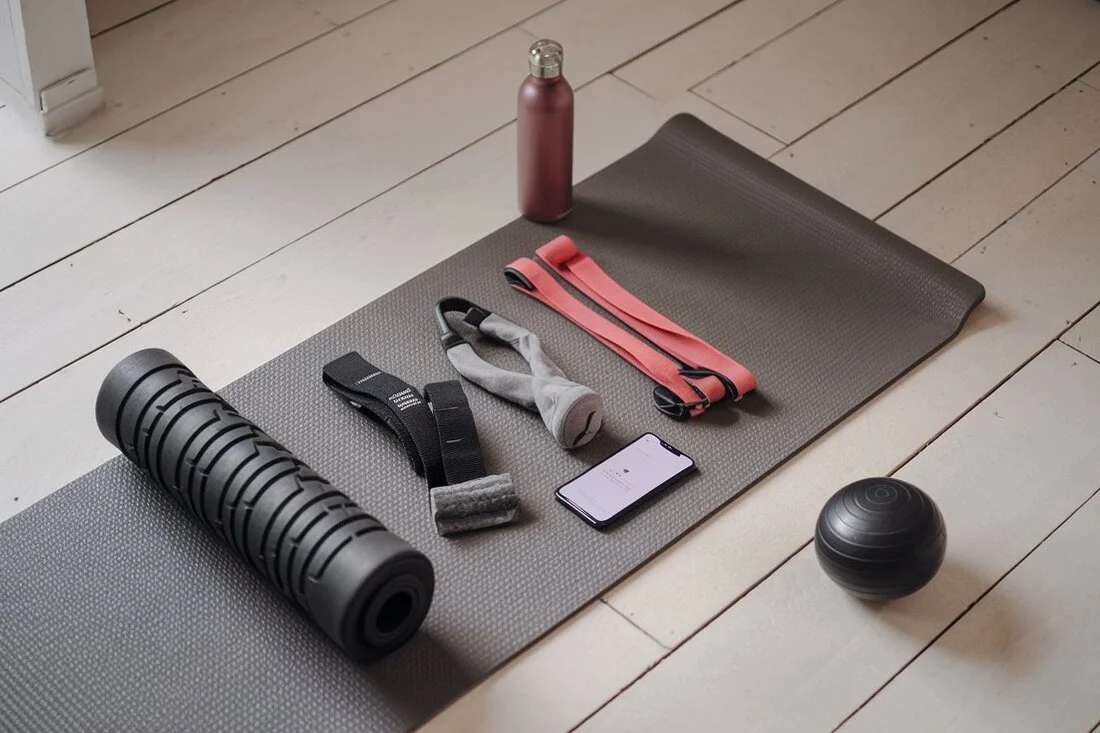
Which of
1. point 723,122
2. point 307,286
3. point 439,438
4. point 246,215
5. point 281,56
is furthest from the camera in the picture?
point 281,56

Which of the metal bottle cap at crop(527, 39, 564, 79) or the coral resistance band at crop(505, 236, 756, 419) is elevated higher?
the metal bottle cap at crop(527, 39, 564, 79)

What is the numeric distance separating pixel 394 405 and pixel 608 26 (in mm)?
1241

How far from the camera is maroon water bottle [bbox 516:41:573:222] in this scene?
2.36 m

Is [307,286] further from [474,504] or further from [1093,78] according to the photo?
[1093,78]

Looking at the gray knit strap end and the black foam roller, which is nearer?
the black foam roller

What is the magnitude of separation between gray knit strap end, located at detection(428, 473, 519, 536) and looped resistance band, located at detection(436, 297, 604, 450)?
14 centimetres

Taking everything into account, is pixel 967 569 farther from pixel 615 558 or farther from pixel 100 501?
pixel 100 501

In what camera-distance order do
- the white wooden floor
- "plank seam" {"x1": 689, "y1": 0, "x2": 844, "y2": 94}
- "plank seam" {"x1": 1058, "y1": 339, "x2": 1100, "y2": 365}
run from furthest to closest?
"plank seam" {"x1": 689, "y1": 0, "x2": 844, "y2": 94} < "plank seam" {"x1": 1058, "y1": 339, "x2": 1100, "y2": 365} < the white wooden floor

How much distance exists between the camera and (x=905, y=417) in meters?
2.22

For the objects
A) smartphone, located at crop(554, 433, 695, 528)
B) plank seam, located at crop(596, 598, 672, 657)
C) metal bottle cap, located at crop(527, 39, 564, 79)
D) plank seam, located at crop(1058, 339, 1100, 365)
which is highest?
metal bottle cap, located at crop(527, 39, 564, 79)

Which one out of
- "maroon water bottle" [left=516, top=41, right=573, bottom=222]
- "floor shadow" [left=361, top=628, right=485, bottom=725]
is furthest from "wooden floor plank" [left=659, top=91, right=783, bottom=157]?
"floor shadow" [left=361, top=628, right=485, bottom=725]

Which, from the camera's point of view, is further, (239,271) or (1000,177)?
(1000,177)

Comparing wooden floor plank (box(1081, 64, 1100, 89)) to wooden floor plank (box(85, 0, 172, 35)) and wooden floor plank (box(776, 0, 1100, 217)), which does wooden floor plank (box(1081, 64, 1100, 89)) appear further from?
wooden floor plank (box(85, 0, 172, 35))

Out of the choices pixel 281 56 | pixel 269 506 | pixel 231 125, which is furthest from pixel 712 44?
pixel 269 506
